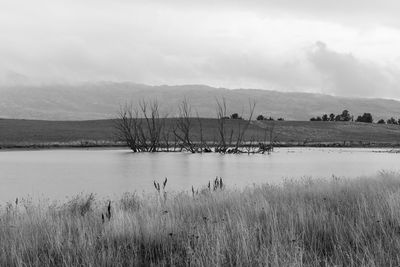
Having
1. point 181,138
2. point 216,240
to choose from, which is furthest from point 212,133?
point 216,240

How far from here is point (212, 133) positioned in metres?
105

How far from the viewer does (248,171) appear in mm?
34656

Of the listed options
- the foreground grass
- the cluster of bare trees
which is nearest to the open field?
the cluster of bare trees

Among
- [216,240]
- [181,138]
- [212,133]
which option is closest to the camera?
[216,240]

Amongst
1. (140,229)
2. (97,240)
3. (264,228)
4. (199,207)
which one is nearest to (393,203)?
(264,228)

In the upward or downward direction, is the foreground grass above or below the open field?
below

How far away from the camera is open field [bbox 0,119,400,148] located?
268 ft

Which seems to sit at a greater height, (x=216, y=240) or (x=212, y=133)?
(x=212, y=133)

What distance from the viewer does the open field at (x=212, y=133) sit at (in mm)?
81581

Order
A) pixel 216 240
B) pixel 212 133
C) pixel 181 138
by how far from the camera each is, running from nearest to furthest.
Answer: pixel 216 240 → pixel 181 138 → pixel 212 133

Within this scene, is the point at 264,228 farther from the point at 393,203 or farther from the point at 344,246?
the point at 393,203

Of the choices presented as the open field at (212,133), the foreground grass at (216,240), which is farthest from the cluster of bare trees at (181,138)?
the foreground grass at (216,240)

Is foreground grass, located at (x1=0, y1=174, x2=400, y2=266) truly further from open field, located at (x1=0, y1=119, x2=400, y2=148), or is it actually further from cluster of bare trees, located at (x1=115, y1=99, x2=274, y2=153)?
open field, located at (x1=0, y1=119, x2=400, y2=148)

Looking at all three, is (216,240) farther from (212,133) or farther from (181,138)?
(212,133)
